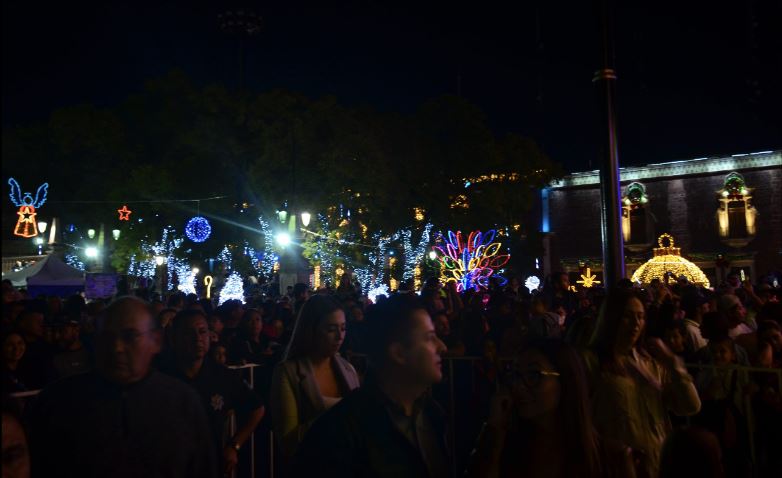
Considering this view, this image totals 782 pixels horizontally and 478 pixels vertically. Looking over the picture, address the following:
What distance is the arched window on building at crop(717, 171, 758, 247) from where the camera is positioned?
44.0 meters

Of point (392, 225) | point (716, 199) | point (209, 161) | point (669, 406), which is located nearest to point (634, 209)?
point (716, 199)

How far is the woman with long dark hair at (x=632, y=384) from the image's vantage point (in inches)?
163

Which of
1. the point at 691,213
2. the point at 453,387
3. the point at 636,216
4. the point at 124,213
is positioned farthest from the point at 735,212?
the point at 453,387

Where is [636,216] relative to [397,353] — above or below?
above

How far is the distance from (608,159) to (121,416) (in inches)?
281

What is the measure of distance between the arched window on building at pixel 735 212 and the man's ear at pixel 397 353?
152ft

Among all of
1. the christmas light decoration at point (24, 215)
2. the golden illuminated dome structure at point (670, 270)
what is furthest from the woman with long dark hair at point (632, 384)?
the golden illuminated dome structure at point (670, 270)

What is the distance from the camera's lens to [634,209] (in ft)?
157

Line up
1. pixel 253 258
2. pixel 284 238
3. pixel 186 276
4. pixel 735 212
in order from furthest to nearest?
pixel 735 212
pixel 186 276
pixel 253 258
pixel 284 238

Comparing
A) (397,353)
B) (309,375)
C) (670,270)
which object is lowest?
(309,375)

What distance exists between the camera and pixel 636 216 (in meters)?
47.9

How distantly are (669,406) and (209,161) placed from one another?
102 feet

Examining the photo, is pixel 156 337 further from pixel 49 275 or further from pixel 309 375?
pixel 49 275

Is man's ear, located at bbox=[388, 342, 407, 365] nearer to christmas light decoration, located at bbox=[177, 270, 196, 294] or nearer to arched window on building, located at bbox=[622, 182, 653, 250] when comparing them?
christmas light decoration, located at bbox=[177, 270, 196, 294]
